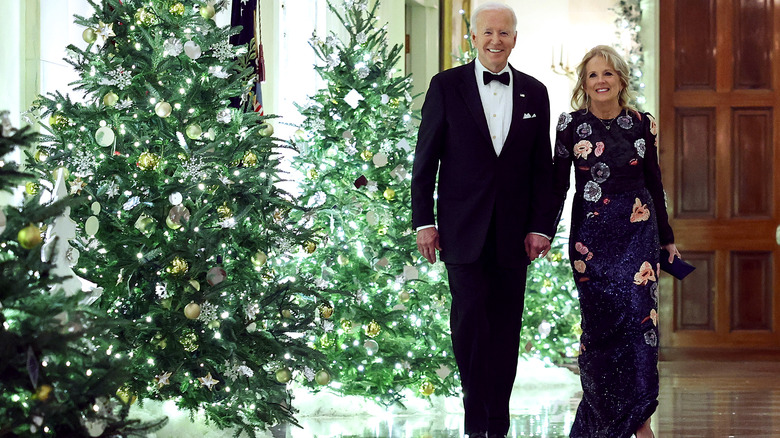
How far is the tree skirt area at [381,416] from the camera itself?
4.07m

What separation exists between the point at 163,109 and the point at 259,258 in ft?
2.13

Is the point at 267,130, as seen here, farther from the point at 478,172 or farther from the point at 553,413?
the point at 553,413

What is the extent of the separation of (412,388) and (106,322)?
3.12m

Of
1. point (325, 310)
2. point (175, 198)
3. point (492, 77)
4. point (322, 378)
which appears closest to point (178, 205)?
point (175, 198)

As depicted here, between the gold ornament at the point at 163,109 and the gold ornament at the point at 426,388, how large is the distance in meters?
1.96

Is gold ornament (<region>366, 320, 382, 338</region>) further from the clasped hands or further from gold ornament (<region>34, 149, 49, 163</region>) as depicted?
gold ornament (<region>34, 149, 49, 163</region>)

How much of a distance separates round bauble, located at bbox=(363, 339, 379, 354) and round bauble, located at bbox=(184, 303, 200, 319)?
1404 mm

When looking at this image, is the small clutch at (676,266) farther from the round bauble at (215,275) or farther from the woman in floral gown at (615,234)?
the round bauble at (215,275)

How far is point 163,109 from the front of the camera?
3.67m

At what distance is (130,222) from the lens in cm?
372

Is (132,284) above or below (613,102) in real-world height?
below

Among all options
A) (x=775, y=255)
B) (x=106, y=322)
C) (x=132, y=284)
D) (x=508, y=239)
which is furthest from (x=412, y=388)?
(x=775, y=255)

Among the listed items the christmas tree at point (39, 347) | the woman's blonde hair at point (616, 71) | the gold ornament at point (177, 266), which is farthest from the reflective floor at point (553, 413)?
the christmas tree at point (39, 347)

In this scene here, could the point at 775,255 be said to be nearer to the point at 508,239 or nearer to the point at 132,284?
the point at 508,239
